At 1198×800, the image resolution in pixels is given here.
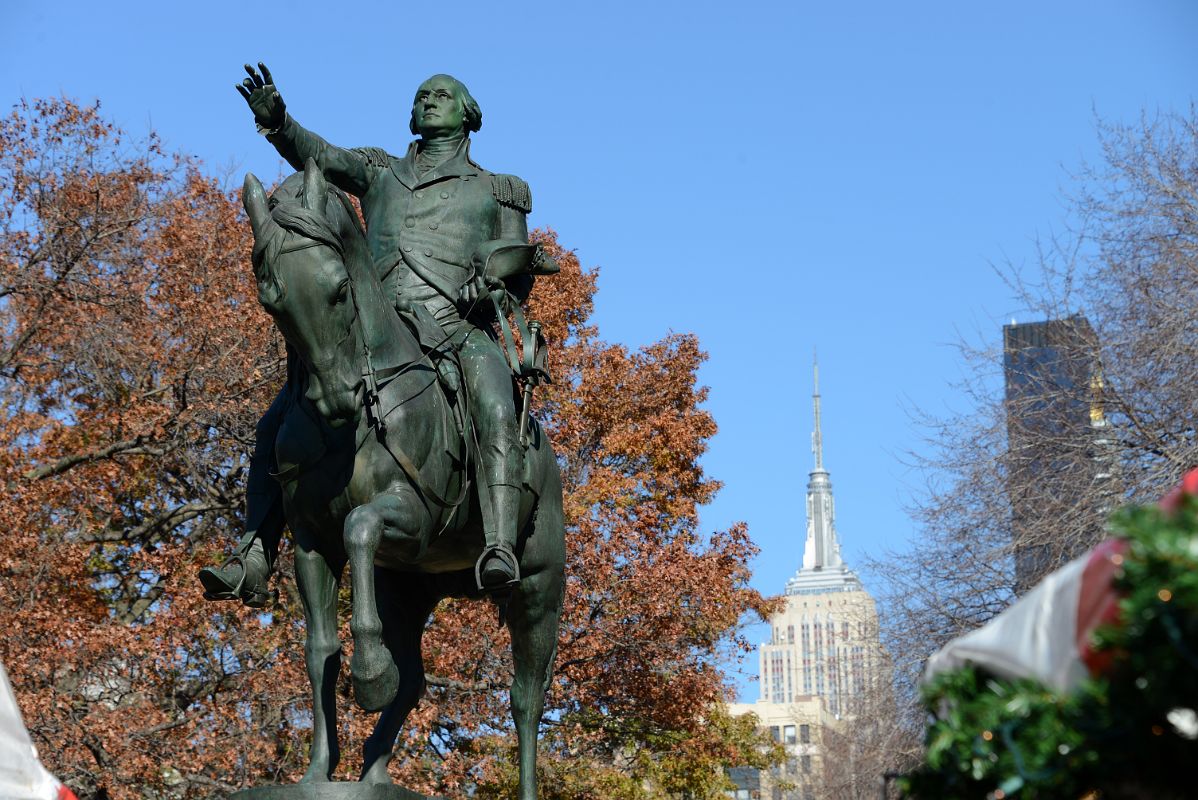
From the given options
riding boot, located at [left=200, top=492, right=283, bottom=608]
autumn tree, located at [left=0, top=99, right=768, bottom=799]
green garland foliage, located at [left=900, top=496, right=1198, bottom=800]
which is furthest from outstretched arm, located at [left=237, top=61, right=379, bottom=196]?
autumn tree, located at [left=0, top=99, right=768, bottom=799]

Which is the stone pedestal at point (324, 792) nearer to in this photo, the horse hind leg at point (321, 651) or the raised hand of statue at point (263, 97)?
the horse hind leg at point (321, 651)

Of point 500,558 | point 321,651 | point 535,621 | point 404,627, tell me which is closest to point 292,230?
point 500,558

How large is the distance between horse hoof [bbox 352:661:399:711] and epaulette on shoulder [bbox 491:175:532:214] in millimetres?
3096

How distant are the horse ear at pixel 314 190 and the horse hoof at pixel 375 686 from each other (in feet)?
7.39

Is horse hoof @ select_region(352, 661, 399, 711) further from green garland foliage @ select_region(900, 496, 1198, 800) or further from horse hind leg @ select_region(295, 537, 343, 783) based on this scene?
green garland foliage @ select_region(900, 496, 1198, 800)

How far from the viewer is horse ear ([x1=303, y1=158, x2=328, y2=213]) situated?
→ 312 inches

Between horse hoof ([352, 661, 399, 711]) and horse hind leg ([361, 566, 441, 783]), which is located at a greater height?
horse hind leg ([361, 566, 441, 783])

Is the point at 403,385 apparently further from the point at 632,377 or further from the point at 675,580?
the point at 632,377

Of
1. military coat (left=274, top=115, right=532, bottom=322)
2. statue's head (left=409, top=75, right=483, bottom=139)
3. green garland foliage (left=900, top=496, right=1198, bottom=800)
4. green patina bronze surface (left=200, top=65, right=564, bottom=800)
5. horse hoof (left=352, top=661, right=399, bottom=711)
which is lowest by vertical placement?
green garland foliage (left=900, top=496, right=1198, bottom=800)

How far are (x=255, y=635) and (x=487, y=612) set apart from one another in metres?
3.27

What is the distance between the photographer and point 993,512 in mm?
23328

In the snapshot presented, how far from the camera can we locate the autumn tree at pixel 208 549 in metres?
21.5

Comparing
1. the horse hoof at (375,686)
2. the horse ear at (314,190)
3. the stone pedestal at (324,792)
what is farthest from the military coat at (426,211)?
the stone pedestal at (324,792)

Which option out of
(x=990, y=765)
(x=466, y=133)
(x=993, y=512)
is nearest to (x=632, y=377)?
(x=993, y=512)
